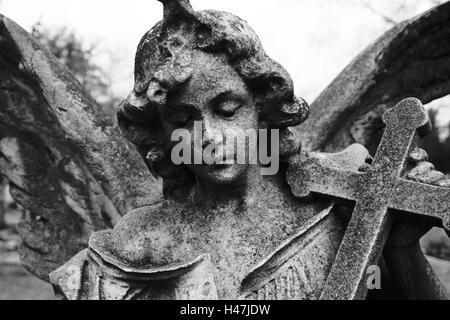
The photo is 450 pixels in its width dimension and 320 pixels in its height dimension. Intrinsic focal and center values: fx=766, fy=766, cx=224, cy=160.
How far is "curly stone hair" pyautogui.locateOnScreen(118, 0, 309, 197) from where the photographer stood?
2.48m

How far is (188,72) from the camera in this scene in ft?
8.11

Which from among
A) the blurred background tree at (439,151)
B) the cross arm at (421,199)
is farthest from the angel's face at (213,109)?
the blurred background tree at (439,151)

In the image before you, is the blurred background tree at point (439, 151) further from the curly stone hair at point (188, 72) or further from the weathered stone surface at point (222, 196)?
the curly stone hair at point (188, 72)

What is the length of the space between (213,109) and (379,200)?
2.02ft

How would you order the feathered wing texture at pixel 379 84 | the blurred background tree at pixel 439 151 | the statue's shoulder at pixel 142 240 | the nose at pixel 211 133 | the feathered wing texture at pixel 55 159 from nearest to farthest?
1. the nose at pixel 211 133
2. the statue's shoulder at pixel 142 240
3. the feathered wing texture at pixel 379 84
4. the feathered wing texture at pixel 55 159
5. the blurred background tree at pixel 439 151

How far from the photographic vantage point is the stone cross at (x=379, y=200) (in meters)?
2.38

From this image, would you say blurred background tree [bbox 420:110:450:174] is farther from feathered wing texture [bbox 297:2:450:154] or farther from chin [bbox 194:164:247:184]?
chin [bbox 194:164:247:184]

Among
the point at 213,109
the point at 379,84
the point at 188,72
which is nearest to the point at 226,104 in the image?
the point at 213,109

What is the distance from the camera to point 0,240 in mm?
13219

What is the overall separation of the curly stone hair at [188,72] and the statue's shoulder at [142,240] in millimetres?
199

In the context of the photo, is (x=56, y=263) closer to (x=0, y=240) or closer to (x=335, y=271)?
(x=335, y=271)

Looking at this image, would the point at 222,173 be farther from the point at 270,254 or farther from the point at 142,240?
the point at 142,240

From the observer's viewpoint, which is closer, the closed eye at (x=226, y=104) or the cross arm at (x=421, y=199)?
the cross arm at (x=421, y=199)

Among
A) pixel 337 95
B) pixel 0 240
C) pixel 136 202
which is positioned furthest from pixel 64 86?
pixel 0 240
